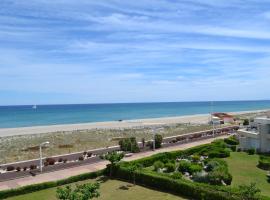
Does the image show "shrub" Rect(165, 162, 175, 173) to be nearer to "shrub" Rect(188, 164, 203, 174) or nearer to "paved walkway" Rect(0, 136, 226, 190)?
"shrub" Rect(188, 164, 203, 174)

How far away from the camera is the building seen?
4856 centimetres

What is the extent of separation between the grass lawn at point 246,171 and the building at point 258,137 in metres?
2.87

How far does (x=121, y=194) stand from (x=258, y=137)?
24737mm

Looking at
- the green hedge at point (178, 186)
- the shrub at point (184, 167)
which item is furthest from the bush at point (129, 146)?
the green hedge at point (178, 186)

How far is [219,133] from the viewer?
218ft

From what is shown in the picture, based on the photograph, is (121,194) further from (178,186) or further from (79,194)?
(79,194)

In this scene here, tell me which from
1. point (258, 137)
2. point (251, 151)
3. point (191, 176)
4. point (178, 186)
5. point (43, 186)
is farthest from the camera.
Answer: point (258, 137)

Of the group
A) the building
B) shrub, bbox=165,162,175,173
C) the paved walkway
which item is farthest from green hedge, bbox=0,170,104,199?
the building

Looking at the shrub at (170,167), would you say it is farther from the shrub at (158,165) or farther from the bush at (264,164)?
the bush at (264,164)

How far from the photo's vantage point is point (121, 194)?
30.5m

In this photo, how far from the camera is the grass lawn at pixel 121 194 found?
2975 cm

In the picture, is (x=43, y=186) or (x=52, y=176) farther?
(x=52, y=176)

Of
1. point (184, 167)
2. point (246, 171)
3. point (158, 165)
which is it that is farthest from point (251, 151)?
point (158, 165)

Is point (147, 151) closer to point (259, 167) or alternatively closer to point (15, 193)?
point (259, 167)
